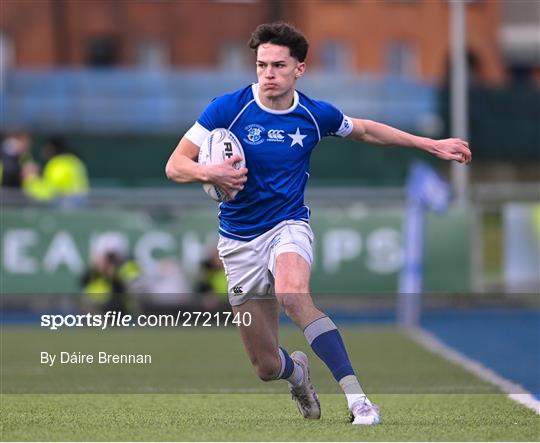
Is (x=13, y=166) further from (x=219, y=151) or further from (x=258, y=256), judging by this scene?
(x=219, y=151)

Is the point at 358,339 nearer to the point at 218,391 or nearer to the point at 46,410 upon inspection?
the point at 218,391

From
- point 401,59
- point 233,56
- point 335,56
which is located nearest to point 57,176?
point 335,56

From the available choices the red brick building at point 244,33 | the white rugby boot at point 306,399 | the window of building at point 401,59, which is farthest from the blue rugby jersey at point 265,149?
the window of building at point 401,59

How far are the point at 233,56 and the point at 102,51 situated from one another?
4317 millimetres

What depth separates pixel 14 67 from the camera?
4584 cm

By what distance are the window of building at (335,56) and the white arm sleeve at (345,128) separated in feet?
133

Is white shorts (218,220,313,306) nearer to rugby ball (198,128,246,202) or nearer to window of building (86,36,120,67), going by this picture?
rugby ball (198,128,246,202)

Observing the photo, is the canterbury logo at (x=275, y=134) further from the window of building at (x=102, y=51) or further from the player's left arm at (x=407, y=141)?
the window of building at (x=102, y=51)

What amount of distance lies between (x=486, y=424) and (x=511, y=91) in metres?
35.0

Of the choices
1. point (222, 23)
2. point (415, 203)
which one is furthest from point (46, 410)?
point (222, 23)

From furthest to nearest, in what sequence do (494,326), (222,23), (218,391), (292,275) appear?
(222,23), (494,326), (218,391), (292,275)

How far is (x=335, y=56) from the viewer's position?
49.9m

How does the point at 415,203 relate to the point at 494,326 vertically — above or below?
above

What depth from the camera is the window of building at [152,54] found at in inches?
1989
